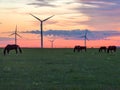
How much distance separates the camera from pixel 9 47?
270ft

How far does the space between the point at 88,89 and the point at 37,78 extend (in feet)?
18.5

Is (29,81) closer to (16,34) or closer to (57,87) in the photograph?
(57,87)

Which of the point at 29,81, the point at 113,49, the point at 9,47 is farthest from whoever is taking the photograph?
the point at 113,49

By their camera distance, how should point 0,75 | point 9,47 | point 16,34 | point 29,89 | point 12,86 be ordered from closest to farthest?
point 29,89
point 12,86
point 0,75
point 9,47
point 16,34

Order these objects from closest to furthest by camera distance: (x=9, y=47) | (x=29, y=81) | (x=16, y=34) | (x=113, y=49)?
(x=29, y=81)
(x=9, y=47)
(x=113, y=49)
(x=16, y=34)

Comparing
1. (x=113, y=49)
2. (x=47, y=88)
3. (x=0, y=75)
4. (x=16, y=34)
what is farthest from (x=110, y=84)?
(x=16, y=34)

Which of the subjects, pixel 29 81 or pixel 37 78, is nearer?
pixel 29 81

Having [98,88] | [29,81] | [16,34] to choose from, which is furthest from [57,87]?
[16,34]

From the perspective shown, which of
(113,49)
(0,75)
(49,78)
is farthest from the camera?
(113,49)

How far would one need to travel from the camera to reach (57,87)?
1981 cm

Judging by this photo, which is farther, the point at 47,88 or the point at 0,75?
the point at 0,75

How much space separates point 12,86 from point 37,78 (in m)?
4.23

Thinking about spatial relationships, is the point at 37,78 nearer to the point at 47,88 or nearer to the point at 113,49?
the point at 47,88

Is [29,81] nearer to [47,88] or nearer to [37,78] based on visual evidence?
[37,78]
